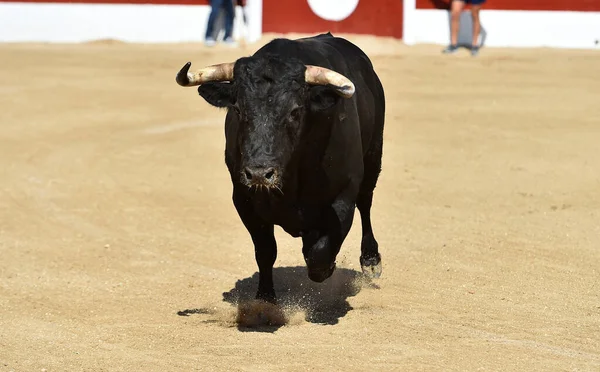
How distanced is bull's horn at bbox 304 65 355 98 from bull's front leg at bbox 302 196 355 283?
59 centimetres

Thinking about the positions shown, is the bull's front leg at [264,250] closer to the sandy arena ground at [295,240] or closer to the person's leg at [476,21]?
the sandy arena ground at [295,240]

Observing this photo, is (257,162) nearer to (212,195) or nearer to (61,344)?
(61,344)

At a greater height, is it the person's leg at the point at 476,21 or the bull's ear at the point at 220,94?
the bull's ear at the point at 220,94

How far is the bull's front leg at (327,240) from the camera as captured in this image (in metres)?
5.21

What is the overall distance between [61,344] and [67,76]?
8.45 meters

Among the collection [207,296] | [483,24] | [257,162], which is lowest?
[483,24]

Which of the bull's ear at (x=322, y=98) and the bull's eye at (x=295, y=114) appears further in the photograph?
the bull's ear at (x=322, y=98)

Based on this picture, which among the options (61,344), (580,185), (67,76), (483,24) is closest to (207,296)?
(61,344)

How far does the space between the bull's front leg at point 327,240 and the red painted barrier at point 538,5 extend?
9980 mm

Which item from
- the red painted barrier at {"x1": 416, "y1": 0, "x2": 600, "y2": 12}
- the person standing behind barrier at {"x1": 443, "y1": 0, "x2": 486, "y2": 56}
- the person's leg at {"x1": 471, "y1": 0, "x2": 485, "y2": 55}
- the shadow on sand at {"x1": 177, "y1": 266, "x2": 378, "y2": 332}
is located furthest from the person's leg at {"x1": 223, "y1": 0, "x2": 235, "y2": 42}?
the shadow on sand at {"x1": 177, "y1": 266, "x2": 378, "y2": 332}

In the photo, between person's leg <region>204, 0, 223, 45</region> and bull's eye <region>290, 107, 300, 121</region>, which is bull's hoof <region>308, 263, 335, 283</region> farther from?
person's leg <region>204, 0, 223, 45</region>

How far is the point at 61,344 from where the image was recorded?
475 cm

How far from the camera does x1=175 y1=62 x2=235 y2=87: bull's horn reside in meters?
5.04

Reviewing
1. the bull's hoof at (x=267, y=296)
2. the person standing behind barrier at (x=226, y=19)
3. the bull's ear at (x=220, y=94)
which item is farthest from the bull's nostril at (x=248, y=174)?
the person standing behind barrier at (x=226, y=19)
